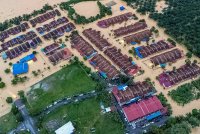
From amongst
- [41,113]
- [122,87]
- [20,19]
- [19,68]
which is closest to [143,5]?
[122,87]

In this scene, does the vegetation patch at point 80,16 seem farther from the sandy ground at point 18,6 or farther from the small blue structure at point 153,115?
the small blue structure at point 153,115

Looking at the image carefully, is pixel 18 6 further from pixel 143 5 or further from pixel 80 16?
pixel 143 5

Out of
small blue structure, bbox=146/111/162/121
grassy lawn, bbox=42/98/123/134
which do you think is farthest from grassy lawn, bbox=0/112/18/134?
small blue structure, bbox=146/111/162/121

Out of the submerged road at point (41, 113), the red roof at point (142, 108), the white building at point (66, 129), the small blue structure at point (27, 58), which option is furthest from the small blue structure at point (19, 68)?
the red roof at point (142, 108)

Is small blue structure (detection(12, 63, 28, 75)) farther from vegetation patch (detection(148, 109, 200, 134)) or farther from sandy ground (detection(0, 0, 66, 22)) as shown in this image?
vegetation patch (detection(148, 109, 200, 134))

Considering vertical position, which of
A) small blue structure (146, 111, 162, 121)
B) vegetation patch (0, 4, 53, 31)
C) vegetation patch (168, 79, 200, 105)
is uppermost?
vegetation patch (0, 4, 53, 31)
